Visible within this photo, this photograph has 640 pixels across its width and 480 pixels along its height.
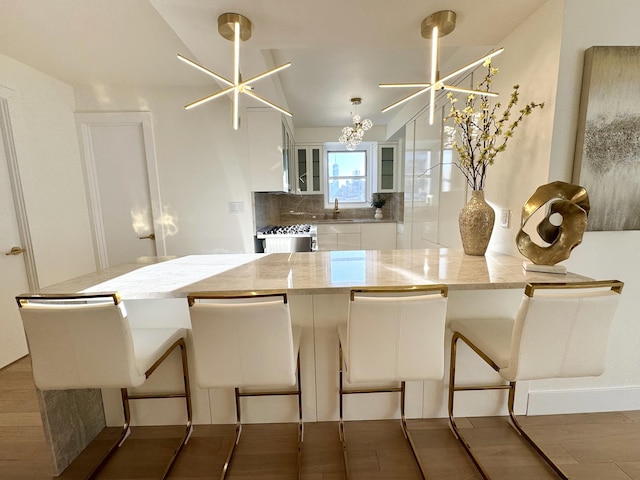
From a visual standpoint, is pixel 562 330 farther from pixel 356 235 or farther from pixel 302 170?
pixel 302 170

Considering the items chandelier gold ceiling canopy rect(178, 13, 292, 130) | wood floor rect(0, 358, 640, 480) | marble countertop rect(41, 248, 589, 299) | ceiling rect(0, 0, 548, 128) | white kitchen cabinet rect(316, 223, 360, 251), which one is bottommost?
wood floor rect(0, 358, 640, 480)

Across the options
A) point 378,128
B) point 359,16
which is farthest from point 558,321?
point 378,128

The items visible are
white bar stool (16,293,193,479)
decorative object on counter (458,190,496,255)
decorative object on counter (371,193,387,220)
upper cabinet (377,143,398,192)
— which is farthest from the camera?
decorative object on counter (371,193,387,220)

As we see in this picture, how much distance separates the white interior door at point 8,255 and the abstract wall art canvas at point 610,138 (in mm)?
3908

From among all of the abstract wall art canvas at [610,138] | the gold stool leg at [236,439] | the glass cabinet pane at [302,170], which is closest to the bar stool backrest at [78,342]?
the gold stool leg at [236,439]

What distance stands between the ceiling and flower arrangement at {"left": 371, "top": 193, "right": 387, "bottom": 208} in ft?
7.88

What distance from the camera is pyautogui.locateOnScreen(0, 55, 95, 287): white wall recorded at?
90.5 inches

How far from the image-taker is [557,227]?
4.50 ft

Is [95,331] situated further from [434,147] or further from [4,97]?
[434,147]

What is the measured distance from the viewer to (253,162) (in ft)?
10.0

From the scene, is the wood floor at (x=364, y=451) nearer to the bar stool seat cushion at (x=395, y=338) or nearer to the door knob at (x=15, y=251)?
the bar stool seat cushion at (x=395, y=338)

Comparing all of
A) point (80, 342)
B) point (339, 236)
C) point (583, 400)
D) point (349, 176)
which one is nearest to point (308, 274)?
point (80, 342)

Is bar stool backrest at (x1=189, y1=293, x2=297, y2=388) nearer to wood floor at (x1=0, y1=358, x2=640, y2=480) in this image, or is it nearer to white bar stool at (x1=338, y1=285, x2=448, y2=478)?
white bar stool at (x1=338, y1=285, x2=448, y2=478)

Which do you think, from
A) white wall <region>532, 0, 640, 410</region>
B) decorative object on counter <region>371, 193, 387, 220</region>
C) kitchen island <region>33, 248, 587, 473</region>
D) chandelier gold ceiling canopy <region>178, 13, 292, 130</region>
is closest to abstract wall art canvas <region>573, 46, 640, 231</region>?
white wall <region>532, 0, 640, 410</region>
